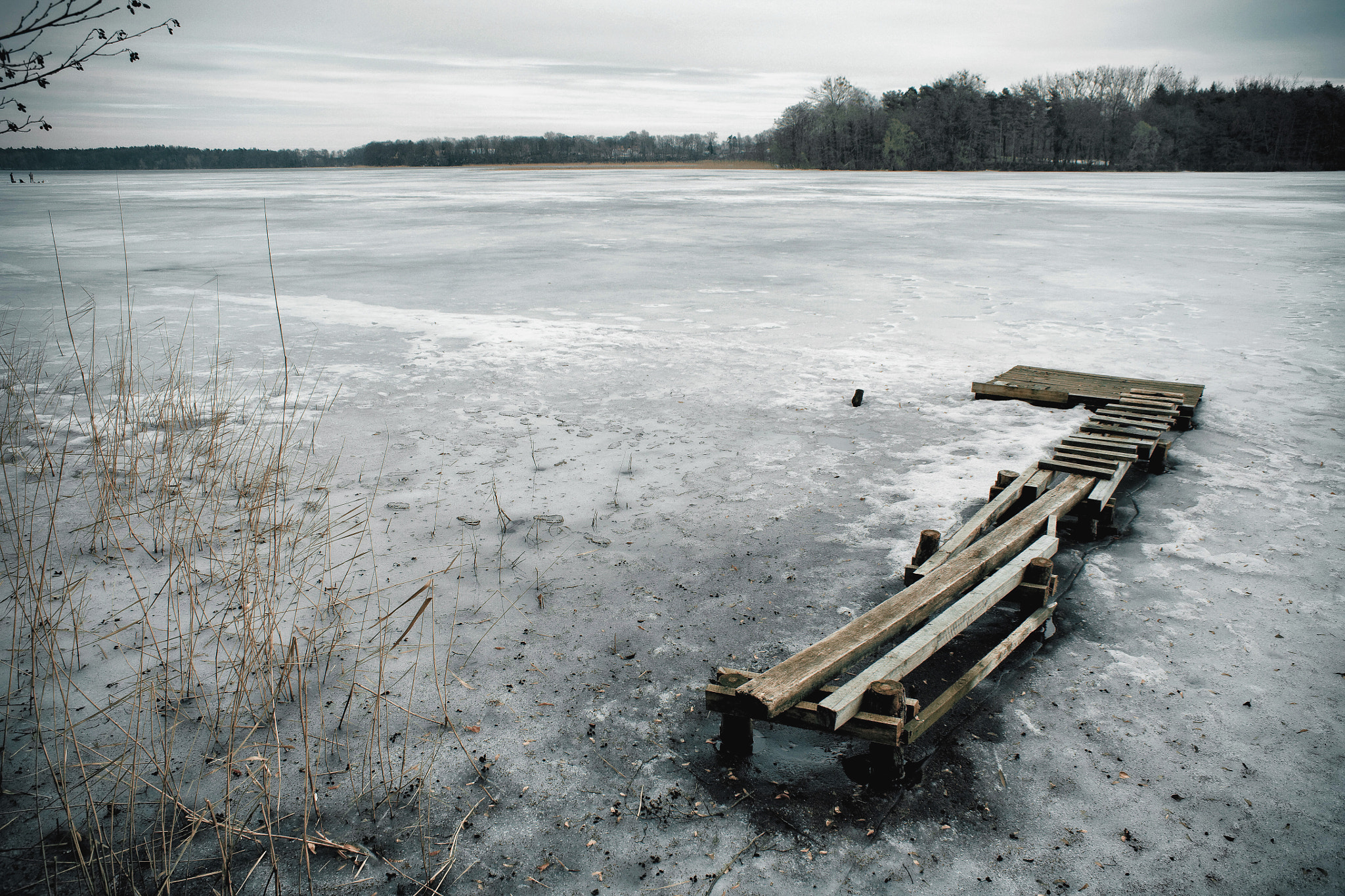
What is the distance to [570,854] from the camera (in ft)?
7.57

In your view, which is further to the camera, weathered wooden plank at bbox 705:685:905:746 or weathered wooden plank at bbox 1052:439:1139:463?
weathered wooden plank at bbox 1052:439:1139:463

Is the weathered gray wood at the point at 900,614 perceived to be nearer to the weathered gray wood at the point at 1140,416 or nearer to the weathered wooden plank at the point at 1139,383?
the weathered gray wood at the point at 1140,416

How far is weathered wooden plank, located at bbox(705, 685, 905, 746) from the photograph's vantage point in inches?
97.6

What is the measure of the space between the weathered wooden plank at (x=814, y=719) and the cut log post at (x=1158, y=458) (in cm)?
362

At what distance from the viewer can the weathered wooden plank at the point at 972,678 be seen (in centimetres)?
261

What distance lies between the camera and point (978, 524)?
3986 mm

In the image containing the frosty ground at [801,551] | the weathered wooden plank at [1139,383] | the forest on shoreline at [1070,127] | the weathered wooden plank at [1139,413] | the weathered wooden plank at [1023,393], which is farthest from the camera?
the forest on shoreline at [1070,127]

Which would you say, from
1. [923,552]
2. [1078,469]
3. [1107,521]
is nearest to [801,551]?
[923,552]

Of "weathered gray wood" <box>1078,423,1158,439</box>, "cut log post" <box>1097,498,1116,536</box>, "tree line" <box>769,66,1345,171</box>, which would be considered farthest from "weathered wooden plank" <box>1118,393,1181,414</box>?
"tree line" <box>769,66,1345,171</box>

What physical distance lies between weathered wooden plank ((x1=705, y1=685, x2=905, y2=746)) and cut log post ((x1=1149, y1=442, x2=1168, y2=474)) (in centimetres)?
362

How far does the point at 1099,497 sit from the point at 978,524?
A: 84cm

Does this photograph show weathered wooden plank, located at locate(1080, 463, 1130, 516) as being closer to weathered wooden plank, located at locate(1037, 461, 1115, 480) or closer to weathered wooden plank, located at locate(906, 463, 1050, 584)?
weathered wooden plank, located at locate(1037, 461, 1115, 480)

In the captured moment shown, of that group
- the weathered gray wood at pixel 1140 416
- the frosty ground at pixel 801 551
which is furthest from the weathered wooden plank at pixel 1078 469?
the weathered gray wood at pixel 1140 416

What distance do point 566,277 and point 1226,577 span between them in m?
10.5
